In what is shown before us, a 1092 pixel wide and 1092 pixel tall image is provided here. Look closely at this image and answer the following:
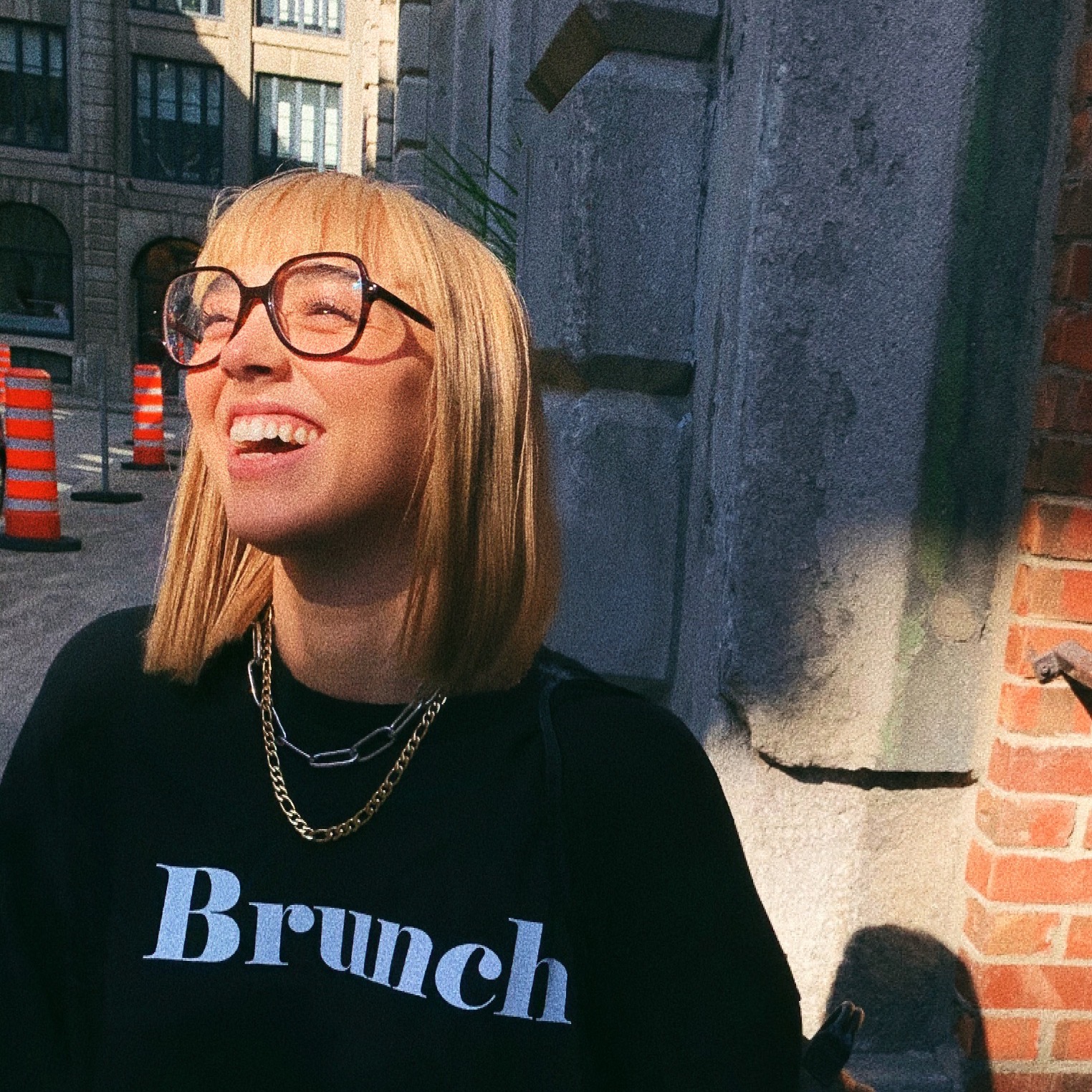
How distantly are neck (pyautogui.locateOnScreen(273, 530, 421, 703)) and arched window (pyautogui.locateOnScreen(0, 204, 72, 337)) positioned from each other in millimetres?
25031

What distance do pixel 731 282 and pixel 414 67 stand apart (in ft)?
17.8

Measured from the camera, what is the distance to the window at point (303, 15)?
2423 centimetres

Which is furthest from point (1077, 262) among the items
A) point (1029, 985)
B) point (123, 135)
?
point (123, 135)

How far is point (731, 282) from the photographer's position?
82.7 inches

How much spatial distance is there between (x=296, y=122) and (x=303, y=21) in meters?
2.27

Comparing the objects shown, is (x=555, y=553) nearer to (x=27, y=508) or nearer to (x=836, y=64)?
(x=836, y=64)

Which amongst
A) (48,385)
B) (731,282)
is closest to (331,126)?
(48,385)

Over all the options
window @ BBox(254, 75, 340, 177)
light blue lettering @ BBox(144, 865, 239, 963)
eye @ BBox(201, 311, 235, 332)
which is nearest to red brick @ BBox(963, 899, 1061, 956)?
light blue lettering @ BBox(144, 865, 239, 963)

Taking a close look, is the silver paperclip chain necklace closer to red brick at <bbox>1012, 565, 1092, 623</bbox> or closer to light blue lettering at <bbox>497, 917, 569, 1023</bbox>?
light blue lettering at <bbox>497, 917, 569, 1023</bbox>

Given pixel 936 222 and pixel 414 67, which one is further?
pixel 414 67

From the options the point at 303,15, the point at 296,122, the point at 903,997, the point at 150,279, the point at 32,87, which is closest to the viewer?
the point at 903,997

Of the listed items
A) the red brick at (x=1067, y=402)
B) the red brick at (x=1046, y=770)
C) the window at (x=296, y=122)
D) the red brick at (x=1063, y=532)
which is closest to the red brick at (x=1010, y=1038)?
the red brick at (x=1046, y=770)

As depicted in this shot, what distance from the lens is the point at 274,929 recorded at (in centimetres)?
114

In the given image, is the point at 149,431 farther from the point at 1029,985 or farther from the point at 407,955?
the point at 407,955
